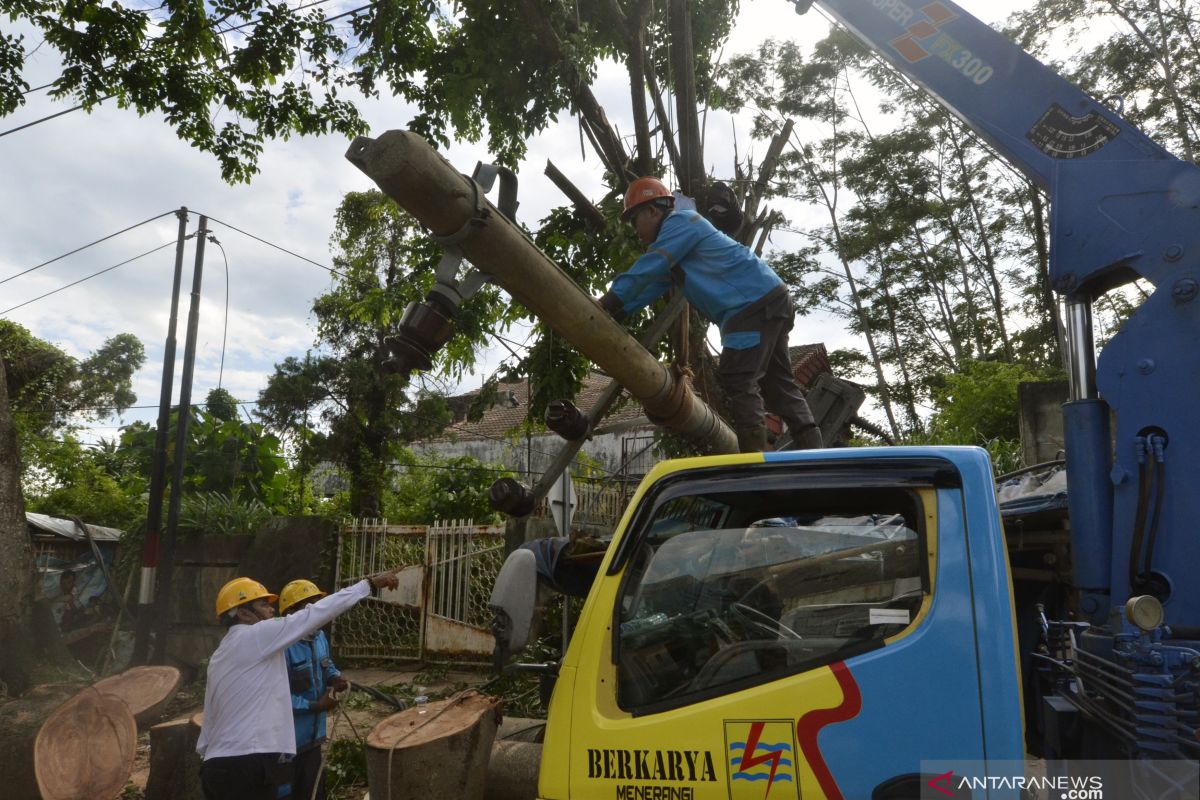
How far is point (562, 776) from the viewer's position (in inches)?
95.9

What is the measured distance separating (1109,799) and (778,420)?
7.65 feet

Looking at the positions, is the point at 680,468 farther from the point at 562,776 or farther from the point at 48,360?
the point at 48,360

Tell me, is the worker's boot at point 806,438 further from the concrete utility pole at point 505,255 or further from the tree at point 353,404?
the tree at point 353,404

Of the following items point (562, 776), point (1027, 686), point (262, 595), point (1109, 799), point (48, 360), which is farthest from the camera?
point (48, 360)

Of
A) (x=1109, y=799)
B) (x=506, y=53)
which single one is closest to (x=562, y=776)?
(x=1109, y=799)

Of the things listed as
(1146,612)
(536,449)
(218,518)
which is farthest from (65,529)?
(1146,612)

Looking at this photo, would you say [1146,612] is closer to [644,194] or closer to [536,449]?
[644,194]

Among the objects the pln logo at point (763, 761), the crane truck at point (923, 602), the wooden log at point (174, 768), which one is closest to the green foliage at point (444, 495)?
the wooden log at point (174, 768)

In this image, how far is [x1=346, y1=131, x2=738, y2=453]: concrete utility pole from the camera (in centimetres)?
259

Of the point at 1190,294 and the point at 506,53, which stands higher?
the point at 506,53

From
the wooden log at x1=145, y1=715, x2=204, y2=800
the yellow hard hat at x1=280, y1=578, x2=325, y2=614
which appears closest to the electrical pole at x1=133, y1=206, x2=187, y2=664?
the wooden log at x1=145, y1=715, x2=204, y2=800

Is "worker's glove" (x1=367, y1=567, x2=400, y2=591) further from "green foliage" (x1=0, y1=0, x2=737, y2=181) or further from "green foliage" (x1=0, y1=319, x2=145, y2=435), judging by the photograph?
"green foliage" (x1=0, y1=319, x2=145, y2=435)

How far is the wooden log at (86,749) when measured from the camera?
6.07 m

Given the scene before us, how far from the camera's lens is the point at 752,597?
2.49 m
